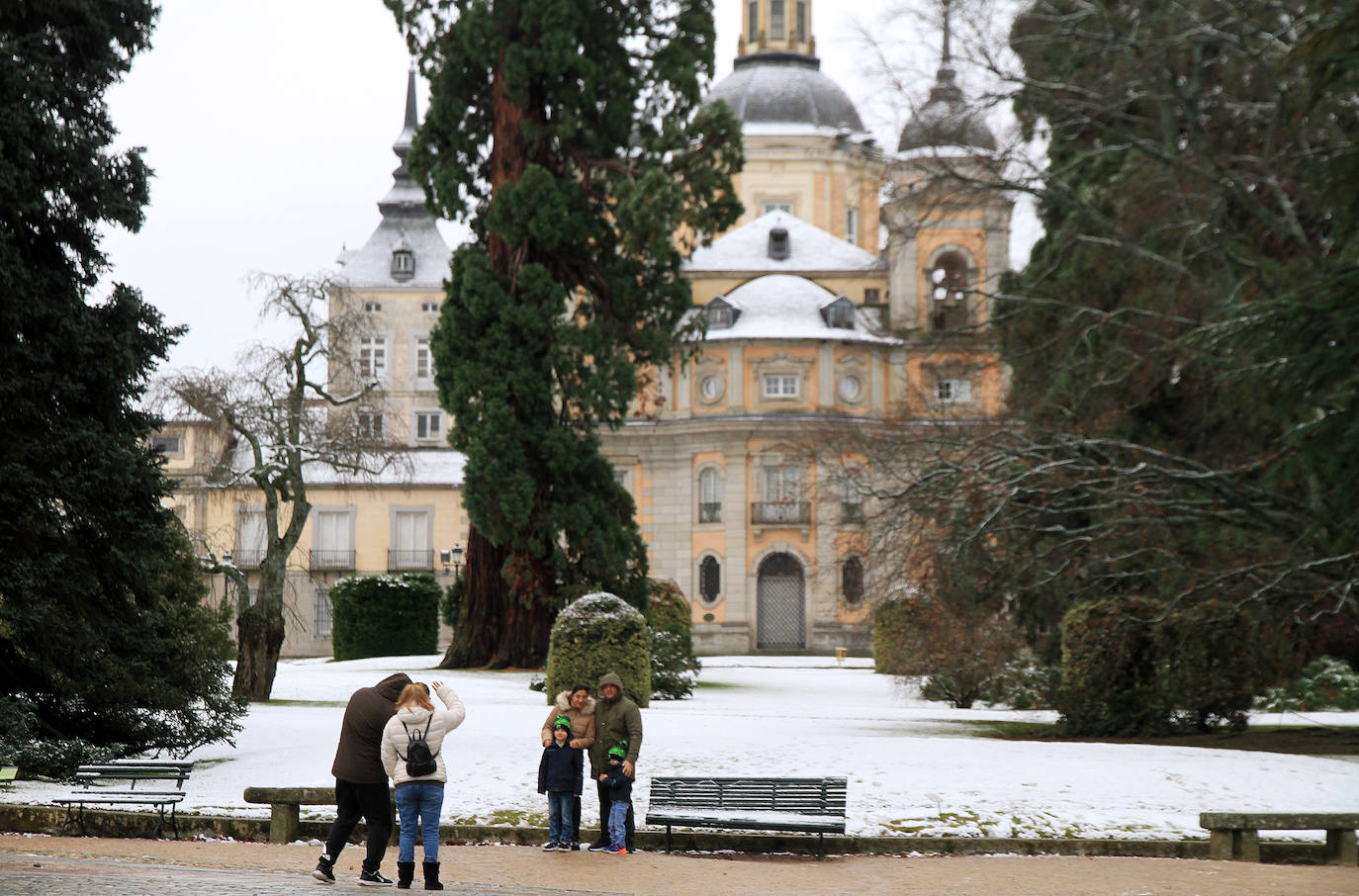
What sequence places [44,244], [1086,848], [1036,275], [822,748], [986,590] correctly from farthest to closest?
[1036,275] → [986,590] → [822,748] → [44,244] → [1086,848]

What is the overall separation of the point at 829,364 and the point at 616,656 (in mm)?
35398

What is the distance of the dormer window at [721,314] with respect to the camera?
183 ft

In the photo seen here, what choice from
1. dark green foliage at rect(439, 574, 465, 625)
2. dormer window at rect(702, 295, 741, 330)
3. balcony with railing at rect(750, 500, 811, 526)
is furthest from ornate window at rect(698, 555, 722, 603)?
dark green foliage at rect(439, 574, 465, 625)

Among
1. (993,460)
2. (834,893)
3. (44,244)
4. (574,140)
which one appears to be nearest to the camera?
(834,893)

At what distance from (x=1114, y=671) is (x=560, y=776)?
10.1m

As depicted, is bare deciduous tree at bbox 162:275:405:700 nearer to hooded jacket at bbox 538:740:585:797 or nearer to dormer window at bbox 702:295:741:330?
hooded jacket at bbox 538:740:585:797

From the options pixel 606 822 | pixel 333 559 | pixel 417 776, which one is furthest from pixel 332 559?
pixel 417 776

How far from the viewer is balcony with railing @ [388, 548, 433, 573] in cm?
5806

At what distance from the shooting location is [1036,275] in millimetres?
25469

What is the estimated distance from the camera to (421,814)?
1019 centimetres

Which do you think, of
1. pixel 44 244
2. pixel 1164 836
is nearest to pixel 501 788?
pixel 1164 836

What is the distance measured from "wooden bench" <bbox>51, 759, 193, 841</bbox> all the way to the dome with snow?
52870 millimetres

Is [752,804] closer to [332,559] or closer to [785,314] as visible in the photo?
[785,314]

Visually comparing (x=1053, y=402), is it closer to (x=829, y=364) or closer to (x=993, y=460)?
(x=993, y=460)
